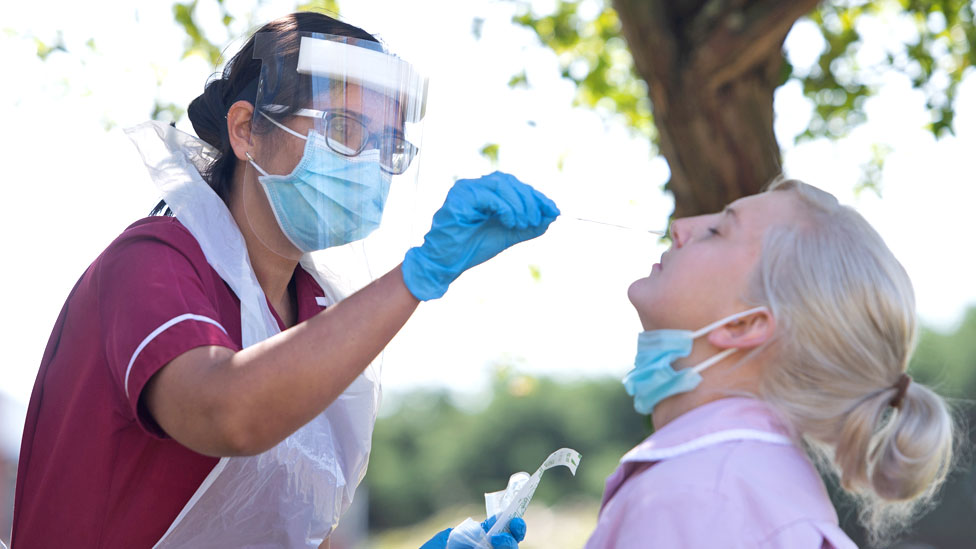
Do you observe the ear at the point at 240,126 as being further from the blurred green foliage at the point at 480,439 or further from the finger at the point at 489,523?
the blurred green foliage at the point at 480,439

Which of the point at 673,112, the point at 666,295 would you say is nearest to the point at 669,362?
the point at 666,295

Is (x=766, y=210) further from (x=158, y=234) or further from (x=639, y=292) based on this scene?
(x=158, y=234)

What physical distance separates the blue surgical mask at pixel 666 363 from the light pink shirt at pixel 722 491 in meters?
0.08

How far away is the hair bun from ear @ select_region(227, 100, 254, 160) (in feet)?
0.24

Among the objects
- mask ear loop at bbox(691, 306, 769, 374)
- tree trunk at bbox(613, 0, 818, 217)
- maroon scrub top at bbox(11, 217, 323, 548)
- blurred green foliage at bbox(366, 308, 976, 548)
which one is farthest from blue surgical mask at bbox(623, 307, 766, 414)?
blurred green foliage at bbox(366, 308, 976, 548)

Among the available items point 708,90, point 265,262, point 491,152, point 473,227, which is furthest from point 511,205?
point 491,152

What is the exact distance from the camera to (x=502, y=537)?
2.08 metres

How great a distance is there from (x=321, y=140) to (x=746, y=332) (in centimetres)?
102

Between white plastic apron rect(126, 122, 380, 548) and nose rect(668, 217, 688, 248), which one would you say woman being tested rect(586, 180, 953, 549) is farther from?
white plastic apron rect(126, 122, 380, 548)

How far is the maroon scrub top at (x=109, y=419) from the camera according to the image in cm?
173

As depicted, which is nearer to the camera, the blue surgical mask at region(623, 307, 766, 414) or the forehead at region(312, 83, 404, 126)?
the blue surgical mask at region(623, 307, 766, 414)

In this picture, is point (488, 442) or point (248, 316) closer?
point (248, 316)

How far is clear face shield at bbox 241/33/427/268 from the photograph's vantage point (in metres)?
2.03

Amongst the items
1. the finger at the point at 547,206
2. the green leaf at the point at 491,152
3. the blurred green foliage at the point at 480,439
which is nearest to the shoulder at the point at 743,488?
the finger at the point at 547,206
